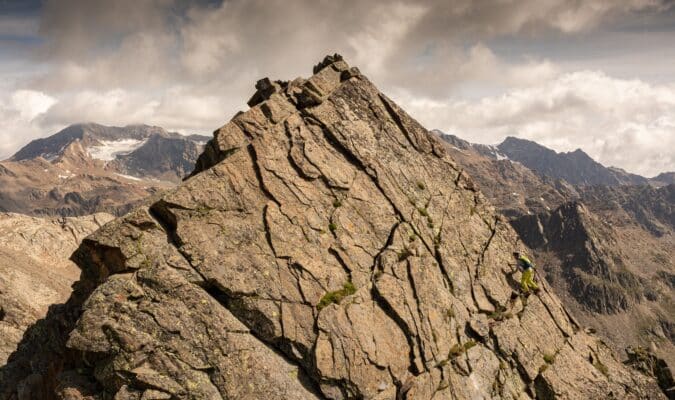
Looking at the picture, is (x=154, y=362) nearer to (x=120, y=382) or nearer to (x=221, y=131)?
(x=120, y=382)

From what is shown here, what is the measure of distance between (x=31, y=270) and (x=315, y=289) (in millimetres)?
82556

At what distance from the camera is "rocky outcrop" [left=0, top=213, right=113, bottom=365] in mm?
59500

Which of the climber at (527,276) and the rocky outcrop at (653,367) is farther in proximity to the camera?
the rocky outcrop at (653,367)

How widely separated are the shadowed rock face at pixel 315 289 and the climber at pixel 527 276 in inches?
29.6

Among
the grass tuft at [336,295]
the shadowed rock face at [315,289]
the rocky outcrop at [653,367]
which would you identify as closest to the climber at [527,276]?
the shadowed rock face at [315,289]

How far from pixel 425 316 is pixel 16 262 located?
90537mm

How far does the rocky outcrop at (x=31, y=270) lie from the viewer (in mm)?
59500

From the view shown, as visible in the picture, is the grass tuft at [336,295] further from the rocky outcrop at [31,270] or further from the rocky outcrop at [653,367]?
the rocky outcrop at [31,270]

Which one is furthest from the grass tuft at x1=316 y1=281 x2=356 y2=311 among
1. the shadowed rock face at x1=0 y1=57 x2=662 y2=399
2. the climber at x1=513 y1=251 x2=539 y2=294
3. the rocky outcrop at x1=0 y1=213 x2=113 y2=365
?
the rocky outcrop at x1=0 y1=213 x2=113 y2=365

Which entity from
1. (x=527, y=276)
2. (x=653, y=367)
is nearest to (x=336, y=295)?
(x=527, y=276)

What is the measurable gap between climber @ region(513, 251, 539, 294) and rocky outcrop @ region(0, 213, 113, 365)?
5508cm

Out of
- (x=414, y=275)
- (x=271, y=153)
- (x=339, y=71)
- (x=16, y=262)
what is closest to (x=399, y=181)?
(x=414, y=275)

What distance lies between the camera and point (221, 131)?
35750 mm

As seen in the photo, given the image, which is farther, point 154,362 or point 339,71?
point 339,71
